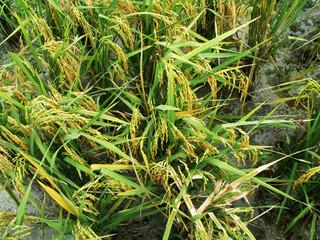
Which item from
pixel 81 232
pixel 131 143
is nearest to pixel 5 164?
pixel 81 232

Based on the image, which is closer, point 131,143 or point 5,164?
point 5,164

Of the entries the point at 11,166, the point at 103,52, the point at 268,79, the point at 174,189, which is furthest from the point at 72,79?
the point at 268,79

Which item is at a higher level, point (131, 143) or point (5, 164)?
point (5, 164)

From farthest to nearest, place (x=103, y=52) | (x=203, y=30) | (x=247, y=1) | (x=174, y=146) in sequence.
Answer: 1. (x=203, y=30)
2. (x=247, y=1)
3. (x=103, y=52)
4. (x=174, y=146)

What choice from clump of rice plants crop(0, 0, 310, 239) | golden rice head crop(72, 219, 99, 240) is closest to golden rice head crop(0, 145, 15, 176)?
clump of rice plants crop(0, 0, 310, 239)

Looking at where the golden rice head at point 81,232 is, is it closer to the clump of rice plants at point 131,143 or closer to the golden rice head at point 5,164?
the clump of rice plants at point 131,143

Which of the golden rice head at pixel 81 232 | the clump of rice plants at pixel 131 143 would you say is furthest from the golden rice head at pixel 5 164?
the golden rice head at pixel 81 232

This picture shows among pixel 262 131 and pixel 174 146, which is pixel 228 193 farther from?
pixel 262 131

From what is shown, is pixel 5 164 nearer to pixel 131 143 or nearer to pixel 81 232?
pixel 81 232

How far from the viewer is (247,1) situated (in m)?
1.58

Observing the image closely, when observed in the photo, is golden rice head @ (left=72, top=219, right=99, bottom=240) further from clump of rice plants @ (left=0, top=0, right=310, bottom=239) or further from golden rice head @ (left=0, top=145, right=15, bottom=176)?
golden rice head @ (left=0, top=145, right=15, bottom=176)

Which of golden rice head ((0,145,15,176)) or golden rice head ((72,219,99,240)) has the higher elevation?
golden rice head ((0,145,15,176))

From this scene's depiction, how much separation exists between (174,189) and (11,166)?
65 cm

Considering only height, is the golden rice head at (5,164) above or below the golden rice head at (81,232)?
above
